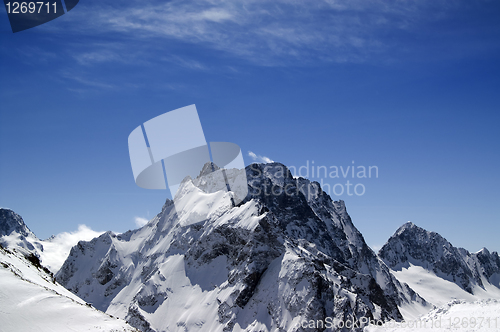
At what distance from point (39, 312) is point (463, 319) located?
50.4m

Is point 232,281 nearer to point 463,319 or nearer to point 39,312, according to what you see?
point 463,319

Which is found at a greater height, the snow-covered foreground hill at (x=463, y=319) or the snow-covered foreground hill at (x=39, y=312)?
the snow-covered foreground hill at (x=39, y=312)

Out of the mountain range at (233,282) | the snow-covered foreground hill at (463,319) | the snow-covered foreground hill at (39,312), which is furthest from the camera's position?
the mountain range at (233,282)

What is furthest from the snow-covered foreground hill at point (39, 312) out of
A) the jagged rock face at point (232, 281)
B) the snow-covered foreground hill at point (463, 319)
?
the jagged rock face at point (232, 281)

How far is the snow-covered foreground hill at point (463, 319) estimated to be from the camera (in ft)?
148

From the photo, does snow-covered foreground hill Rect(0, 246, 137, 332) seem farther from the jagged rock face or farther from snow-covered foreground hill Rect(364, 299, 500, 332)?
the jagged rock face

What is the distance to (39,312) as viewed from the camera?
29484 millimetres

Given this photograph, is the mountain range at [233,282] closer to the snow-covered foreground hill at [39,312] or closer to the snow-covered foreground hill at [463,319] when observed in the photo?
the snow-covered foreground hill at [463,319]

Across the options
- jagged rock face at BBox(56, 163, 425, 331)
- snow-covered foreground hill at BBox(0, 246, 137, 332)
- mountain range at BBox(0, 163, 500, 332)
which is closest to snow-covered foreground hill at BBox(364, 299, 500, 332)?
snow-covered foreground hill at BBox(0, 246, 137, 332)

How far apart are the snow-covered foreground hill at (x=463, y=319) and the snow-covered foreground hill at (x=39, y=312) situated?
1626 inches

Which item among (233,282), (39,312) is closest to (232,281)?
(233,282)

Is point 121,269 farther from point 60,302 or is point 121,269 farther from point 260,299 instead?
point 60,302

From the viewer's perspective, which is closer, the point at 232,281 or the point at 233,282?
the point at 233,282

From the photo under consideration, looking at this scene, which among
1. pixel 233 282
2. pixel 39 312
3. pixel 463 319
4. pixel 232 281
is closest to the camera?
pixel 39 312
